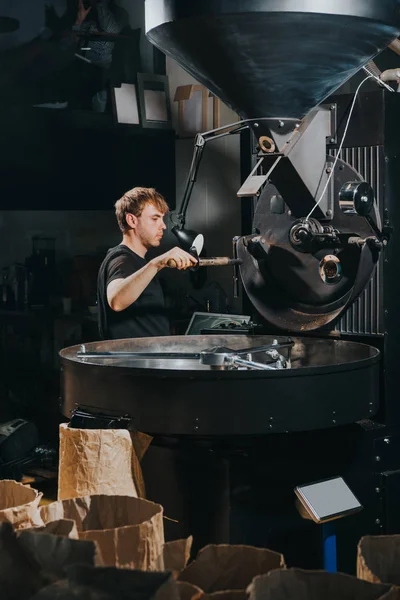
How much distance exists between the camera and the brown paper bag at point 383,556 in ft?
3.63

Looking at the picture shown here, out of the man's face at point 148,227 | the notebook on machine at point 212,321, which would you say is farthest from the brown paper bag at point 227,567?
the notebook on machine at point 212,321

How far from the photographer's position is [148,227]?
12.2ft

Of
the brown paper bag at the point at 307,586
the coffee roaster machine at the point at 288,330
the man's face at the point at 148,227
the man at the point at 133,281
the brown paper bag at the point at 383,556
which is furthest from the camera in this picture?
the man's face at the point at 148,227

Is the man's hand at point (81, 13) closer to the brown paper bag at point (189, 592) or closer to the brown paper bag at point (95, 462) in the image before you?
the brown paper bag at point (95, 462)

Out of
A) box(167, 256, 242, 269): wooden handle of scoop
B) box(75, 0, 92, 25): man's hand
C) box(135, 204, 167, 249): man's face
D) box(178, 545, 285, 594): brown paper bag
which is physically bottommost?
box(178, 545, 285, 594): brown paper bag

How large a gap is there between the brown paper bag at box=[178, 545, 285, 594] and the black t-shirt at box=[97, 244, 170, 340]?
2.42 meters

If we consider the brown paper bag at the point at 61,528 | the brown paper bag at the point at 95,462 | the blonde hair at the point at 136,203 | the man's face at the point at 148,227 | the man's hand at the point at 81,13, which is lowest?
the brown paper bag at the point at 95,462

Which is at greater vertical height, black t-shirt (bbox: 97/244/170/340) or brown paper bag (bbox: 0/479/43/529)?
black t-shirt (bbox: 97/244/170/340)

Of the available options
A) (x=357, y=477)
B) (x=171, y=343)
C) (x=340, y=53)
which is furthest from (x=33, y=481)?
(x=340, y=53)

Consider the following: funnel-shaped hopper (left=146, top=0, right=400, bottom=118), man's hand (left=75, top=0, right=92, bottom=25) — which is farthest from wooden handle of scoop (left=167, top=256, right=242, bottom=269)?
man's hand (left=75, top=0, right=92, bottom=25)

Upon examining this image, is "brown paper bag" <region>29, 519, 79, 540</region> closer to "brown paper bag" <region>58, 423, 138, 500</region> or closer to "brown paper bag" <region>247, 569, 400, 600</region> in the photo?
"brown paper bag" <region>247, 569, 400, 600</region>

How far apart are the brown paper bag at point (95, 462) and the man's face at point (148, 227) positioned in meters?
1.42

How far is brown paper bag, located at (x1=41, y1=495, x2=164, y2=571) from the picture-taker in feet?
3.89

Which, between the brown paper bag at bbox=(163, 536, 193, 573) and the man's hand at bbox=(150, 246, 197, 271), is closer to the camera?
the brown paper bag at bbox=(163, 536, 193, 573)
